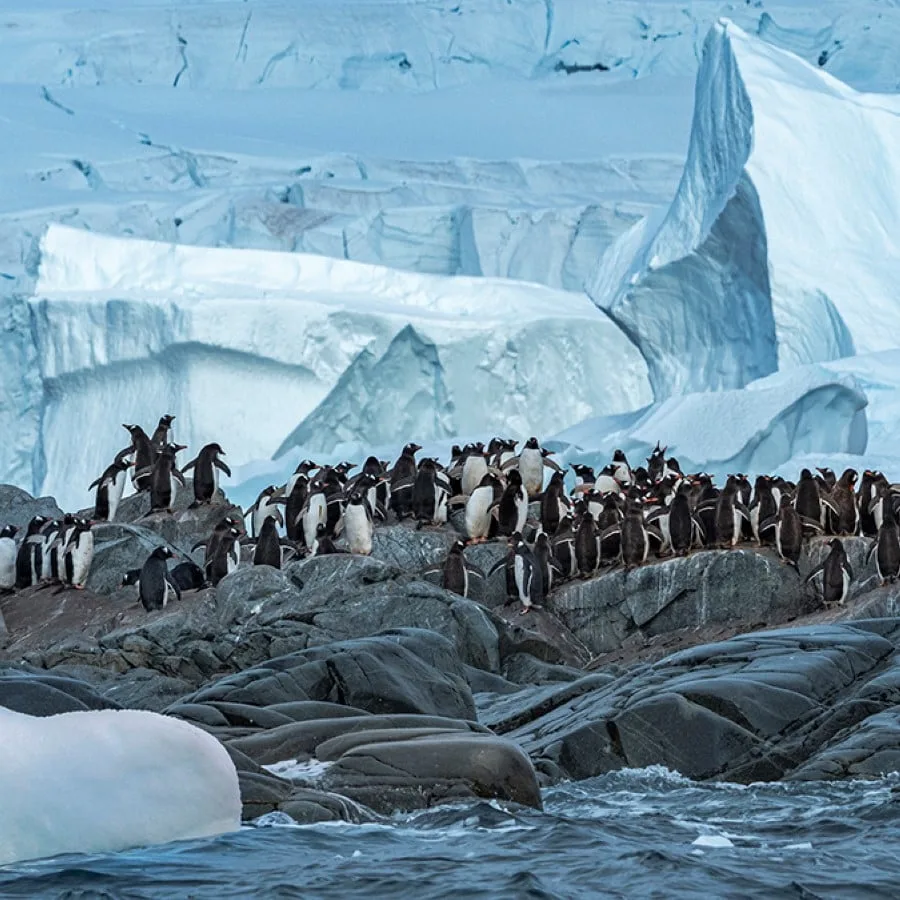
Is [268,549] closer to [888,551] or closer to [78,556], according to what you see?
[78,556]

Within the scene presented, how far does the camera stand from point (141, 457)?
19.3 metres

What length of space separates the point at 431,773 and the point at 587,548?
8.72 m

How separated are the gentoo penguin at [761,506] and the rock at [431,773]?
8.53m

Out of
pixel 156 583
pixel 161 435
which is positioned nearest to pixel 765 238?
pixel 161 435

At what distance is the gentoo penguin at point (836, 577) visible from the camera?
14023 mm

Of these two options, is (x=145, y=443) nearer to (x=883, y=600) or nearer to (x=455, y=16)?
(x=883, y=600)

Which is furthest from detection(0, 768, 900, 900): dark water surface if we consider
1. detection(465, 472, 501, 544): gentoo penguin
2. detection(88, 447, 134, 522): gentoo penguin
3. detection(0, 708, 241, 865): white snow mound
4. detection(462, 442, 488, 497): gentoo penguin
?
detection(88, 447, 134, 522): gentoo penguin

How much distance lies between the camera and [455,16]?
43719 mm

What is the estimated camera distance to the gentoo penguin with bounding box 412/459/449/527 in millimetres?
16641

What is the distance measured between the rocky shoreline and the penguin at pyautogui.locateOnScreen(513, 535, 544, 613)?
0.14 metres

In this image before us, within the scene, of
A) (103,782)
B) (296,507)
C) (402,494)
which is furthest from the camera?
(296,507)

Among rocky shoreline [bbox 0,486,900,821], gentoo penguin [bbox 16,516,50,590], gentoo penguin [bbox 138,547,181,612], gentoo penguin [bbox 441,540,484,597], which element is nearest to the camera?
rocky shoreline [bbox 0,486,900,821]

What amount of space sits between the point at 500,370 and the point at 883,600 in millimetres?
16459

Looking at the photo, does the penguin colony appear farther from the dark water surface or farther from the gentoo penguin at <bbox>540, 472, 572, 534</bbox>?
the dark water surface
